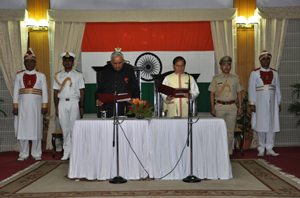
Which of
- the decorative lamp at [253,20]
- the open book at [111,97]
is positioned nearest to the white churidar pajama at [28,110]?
the open book at [111,97]

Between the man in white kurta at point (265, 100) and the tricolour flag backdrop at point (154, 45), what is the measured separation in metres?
1.25

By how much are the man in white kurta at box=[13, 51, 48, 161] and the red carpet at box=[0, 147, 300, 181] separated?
Answer: 0.29 metres

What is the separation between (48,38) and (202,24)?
3.28 meters

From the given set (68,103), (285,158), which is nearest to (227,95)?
(285,158)

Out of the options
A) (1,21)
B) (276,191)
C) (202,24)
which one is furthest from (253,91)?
(1,21)

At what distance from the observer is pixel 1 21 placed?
24.5 ft

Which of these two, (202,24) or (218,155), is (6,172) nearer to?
(218,155)

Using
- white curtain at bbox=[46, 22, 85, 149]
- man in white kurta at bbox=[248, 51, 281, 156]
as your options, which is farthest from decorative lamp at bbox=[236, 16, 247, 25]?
white curtain at bbox=[46, 22, 85, 149]

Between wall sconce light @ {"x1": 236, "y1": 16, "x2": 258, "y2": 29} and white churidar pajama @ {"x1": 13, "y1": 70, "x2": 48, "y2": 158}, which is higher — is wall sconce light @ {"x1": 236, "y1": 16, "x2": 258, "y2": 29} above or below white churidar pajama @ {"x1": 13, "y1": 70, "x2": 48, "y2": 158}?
above

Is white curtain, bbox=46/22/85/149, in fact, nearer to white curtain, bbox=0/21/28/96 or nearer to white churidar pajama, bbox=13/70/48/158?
white curtain, bbox=0/21/28/96

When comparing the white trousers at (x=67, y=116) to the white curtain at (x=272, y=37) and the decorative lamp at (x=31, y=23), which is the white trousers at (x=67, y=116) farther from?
the white curtain at (x=272, y=37)

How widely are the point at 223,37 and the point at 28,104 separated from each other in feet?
13.5

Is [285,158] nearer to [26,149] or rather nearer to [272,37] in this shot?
[272,37]

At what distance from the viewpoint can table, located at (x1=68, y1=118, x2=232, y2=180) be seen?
173 inches
